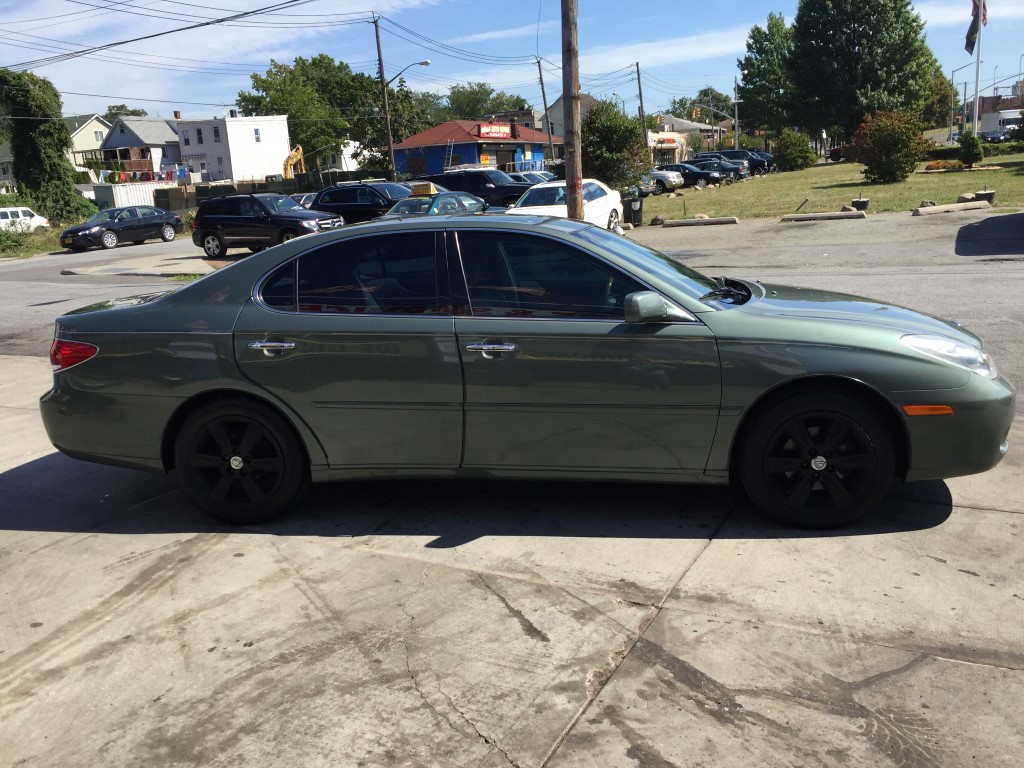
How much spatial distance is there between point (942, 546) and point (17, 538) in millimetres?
4803

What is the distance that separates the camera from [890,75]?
61.9 metres

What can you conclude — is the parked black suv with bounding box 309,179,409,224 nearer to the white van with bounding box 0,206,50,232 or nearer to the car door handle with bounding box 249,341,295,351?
the white van with bounding box 0,206,50,232

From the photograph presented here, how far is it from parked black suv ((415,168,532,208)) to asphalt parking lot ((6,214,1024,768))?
87.4 feet

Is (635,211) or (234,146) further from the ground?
(234,146)

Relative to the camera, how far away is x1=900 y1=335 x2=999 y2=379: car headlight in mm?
4305

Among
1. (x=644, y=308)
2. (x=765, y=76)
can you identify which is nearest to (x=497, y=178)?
(x=644, y=308)

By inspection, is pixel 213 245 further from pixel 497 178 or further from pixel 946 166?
pixel 946 166

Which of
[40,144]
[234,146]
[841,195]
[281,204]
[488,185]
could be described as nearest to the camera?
[281,204]

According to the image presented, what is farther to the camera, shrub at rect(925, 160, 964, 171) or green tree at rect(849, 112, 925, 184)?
shrub at rect(925, 160, 964, 171)

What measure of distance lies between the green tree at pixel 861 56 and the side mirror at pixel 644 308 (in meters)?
63.7

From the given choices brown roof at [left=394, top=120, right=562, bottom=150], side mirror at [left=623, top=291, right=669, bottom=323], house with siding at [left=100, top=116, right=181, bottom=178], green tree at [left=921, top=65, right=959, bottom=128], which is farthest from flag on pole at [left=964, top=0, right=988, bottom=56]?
house with siding at [left=100, top=116, right=181, bottom=178]

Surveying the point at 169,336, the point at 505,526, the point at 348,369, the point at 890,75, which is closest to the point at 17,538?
the point at 169,336

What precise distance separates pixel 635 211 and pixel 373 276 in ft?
77.9

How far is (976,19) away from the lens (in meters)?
53.0
